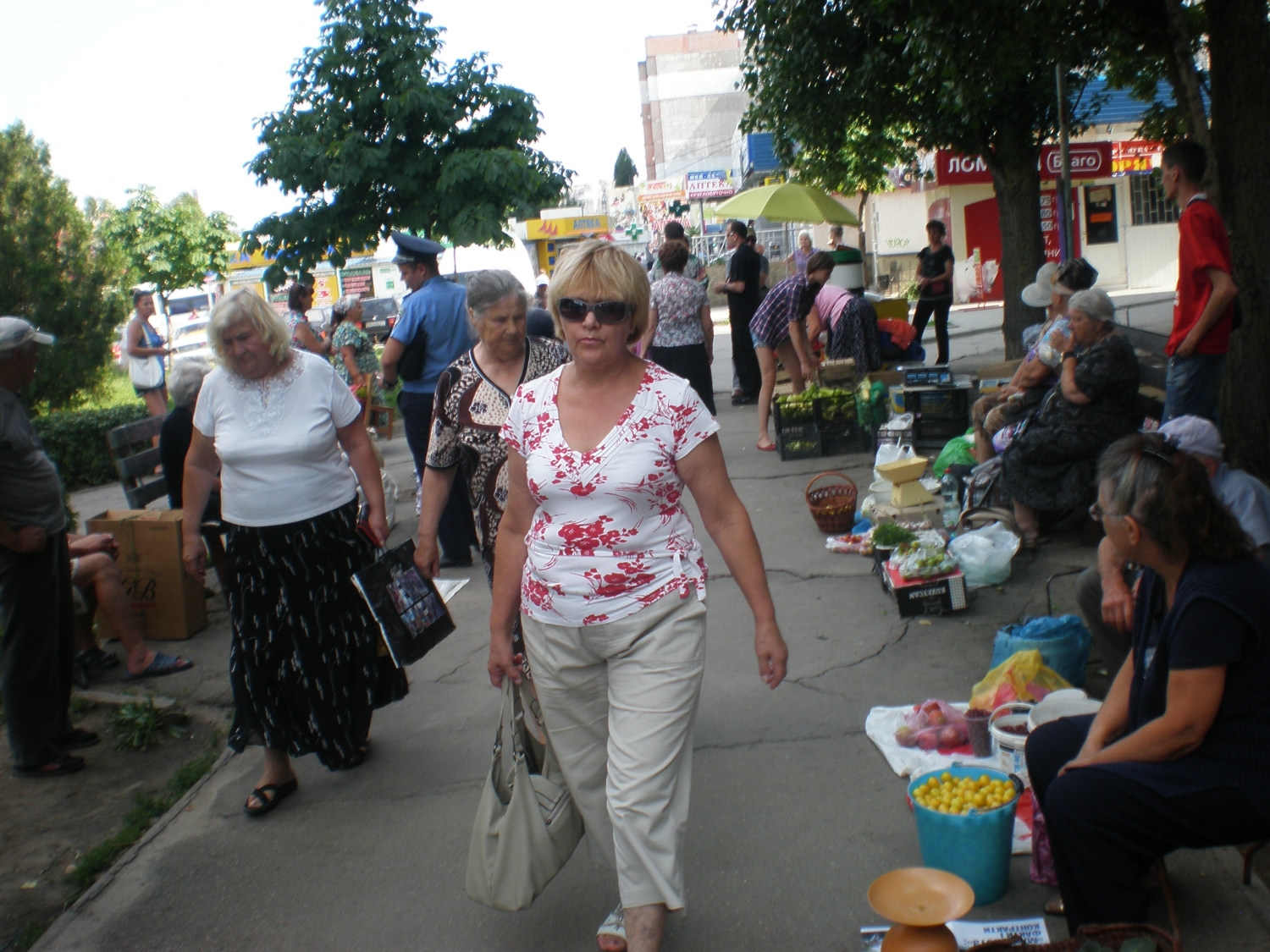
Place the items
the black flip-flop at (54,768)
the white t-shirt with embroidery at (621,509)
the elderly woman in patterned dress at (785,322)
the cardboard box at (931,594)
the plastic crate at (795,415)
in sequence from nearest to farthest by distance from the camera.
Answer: the white t-shirt with embroidery at (621,509) < the black flip-flop at (54,768) < the cardboard box at (931,594) < the plastic crate at (795,415) < the elderly woman in patterned dress at (785,322)

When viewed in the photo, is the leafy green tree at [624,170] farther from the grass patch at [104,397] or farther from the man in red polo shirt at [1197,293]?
the man in red polo shirt at [1197,293]

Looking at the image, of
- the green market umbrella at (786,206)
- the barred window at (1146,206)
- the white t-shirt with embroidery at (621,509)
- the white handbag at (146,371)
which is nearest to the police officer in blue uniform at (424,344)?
the white t-shirt with embroidery at (621,509)

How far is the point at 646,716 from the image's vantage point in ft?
9.45

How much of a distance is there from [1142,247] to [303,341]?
23.1m

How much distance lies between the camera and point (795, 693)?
16.3ft

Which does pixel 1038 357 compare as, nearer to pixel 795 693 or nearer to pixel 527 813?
pixel 795 693

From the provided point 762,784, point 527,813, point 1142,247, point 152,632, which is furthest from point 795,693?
point 1142,247

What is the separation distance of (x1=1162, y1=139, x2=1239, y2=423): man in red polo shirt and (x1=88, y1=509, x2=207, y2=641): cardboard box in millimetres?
5766

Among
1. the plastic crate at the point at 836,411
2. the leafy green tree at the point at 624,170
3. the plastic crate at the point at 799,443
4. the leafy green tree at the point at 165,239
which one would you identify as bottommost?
the plastic crate at the point at 799,443

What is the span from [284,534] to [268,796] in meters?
1.07

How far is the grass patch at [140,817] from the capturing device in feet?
13.5

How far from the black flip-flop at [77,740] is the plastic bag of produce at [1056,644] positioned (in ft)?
13.6

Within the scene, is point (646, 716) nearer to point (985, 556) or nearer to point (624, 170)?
point (985, 556)

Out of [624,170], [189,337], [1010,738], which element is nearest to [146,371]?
[1010,738]
